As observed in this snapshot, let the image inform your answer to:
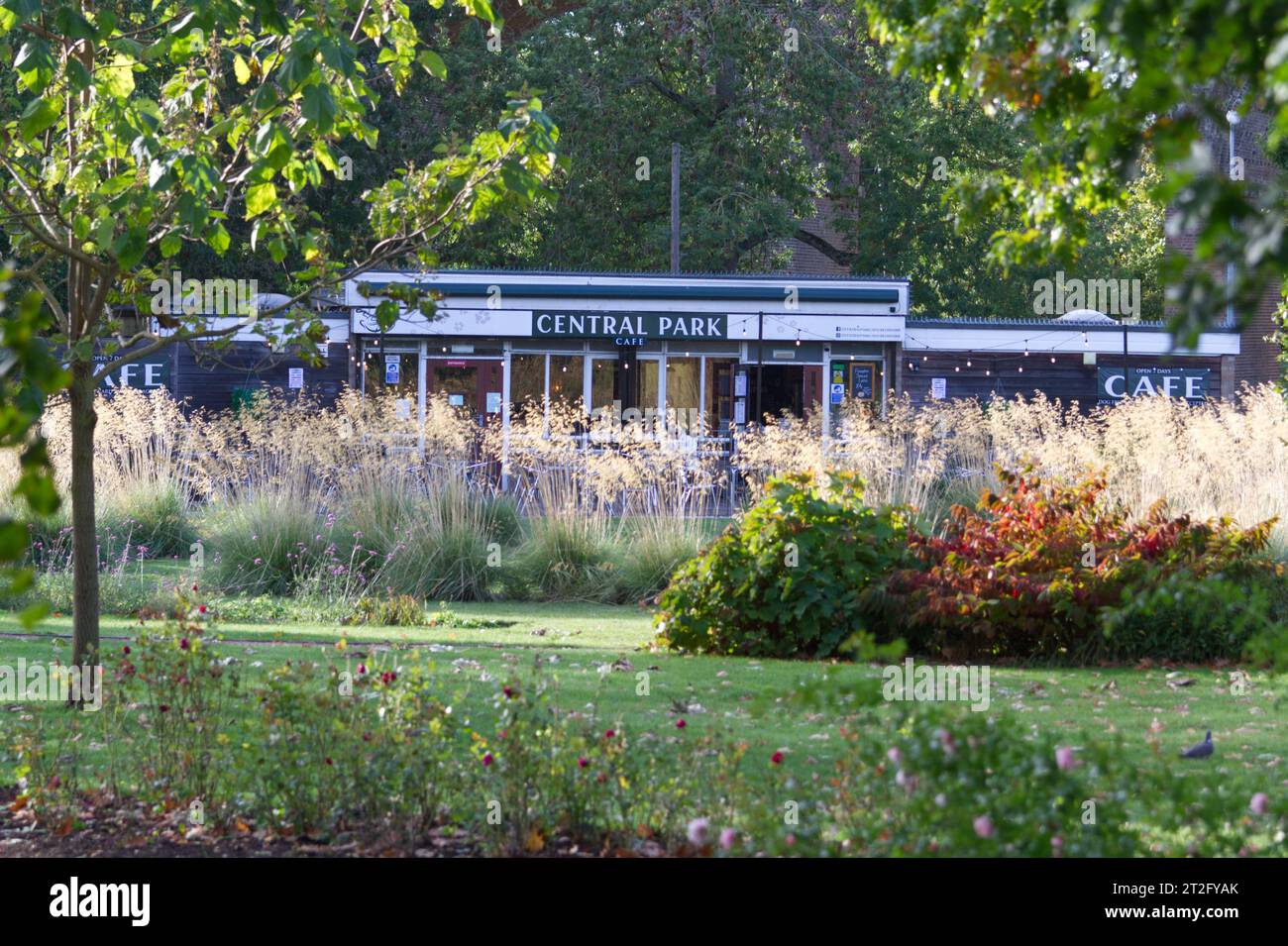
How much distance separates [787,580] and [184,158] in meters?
5.06

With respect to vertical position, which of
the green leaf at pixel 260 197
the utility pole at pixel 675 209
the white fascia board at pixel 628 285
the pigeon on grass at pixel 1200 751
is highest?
the utility pole at pixel 675 209

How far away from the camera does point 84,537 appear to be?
7012mm

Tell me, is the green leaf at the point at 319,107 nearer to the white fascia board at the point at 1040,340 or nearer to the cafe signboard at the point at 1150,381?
the white fascia board at the point at 1040,340

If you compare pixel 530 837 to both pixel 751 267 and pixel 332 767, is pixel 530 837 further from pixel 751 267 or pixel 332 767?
pixel 751 267

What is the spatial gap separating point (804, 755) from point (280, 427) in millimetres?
9949

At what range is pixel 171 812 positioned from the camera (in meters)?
5.31

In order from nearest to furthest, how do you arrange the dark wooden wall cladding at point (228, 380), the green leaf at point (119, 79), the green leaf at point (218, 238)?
the green leaf at point (119, 79), the green leaf at point (218, 238), the dark wooden wall cladding at point (228, 380)

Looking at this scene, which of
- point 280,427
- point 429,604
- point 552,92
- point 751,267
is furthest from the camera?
point 751,267

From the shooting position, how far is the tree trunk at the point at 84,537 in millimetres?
6938

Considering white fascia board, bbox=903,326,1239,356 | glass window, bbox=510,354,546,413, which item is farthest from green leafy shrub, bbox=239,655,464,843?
white fascia board, bbox=903,326,1239,356

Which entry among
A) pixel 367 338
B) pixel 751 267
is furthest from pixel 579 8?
pixel 367 338

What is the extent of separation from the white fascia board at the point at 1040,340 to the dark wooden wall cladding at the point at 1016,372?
150 mm

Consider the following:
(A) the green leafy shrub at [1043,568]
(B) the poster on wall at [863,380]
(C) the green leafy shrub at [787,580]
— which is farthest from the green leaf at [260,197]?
(B) the poster on wall at [863,380]

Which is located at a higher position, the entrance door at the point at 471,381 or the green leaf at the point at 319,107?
the green leaf at the point at 319,107
